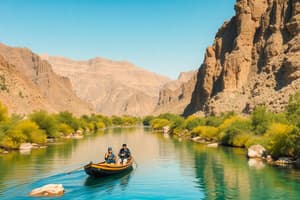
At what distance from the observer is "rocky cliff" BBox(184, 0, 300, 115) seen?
81.8m

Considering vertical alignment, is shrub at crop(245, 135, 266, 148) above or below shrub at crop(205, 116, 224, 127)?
below

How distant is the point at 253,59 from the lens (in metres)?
103

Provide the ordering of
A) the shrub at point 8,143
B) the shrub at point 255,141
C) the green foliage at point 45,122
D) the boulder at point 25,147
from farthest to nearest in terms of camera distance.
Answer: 1. the green foliage at point 45,122
2. the boulder at point 25,147
3. the shrub at point 8,143
4. the shrub at point 255,141

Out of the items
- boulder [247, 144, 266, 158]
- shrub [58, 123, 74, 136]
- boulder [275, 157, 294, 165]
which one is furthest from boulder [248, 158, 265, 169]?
shrub [58, 123, 74, 136]

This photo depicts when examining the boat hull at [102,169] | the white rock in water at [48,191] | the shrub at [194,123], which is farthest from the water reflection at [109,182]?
the shrub at [194,123]

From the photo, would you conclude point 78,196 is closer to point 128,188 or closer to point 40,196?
point 40,196

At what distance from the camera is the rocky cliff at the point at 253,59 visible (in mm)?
81750

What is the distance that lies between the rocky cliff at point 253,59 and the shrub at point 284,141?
32.7 meters

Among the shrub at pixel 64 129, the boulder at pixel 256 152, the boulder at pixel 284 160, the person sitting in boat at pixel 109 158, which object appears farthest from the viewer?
the shrub at pixel 64 129

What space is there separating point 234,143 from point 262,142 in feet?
35.8

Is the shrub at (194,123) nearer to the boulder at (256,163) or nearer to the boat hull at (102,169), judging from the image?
the boulder at (256,163)

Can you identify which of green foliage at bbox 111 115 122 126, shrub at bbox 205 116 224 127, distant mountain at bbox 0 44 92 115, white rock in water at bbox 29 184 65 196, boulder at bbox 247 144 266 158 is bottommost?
white rock in water at bbox 29 184 65 196

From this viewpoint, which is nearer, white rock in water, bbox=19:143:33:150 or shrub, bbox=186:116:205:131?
white rock in water, bbox=19:143:33:150

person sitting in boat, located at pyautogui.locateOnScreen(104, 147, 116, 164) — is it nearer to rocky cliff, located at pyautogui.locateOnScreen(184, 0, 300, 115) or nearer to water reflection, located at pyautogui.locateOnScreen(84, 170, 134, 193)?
water reflection, located at pyautogui.locateOnScreen(84, 170, 134, 193)
